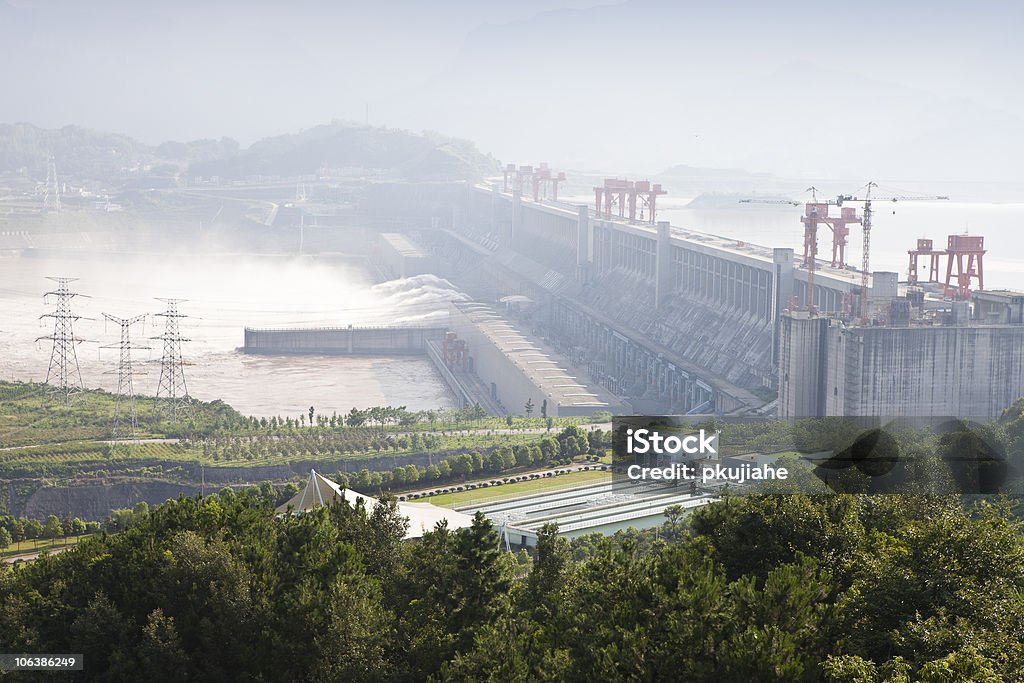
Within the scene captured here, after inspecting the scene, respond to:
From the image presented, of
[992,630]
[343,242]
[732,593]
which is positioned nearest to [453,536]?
[732,593]

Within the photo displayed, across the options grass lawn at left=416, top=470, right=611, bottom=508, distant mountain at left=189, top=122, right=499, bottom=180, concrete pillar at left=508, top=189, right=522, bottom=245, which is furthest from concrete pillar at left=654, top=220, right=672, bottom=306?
distant mountain at left=189, top=122, right=499, bottom=180

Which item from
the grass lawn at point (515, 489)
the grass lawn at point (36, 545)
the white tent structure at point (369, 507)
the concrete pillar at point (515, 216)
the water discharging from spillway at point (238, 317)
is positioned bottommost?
the water discharging from spillway at point (238, 317)

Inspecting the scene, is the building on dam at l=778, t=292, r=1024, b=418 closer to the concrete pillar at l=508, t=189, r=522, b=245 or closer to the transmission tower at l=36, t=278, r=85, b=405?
the transmission tower at l=36, t=278, r=85, b=405

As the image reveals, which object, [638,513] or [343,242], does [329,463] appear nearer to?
[638,513]

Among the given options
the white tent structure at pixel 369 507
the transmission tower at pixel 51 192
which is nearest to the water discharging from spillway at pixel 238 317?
the white tent structure at pixel 369 507

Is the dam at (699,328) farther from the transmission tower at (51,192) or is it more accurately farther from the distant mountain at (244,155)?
the distant mountain at (244,155)

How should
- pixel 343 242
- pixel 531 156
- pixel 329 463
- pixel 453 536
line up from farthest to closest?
pixel 531 156, pixel 343 242, pixel 329 463, pixel 453 536

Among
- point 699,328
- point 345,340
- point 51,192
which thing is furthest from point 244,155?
point 699,328
